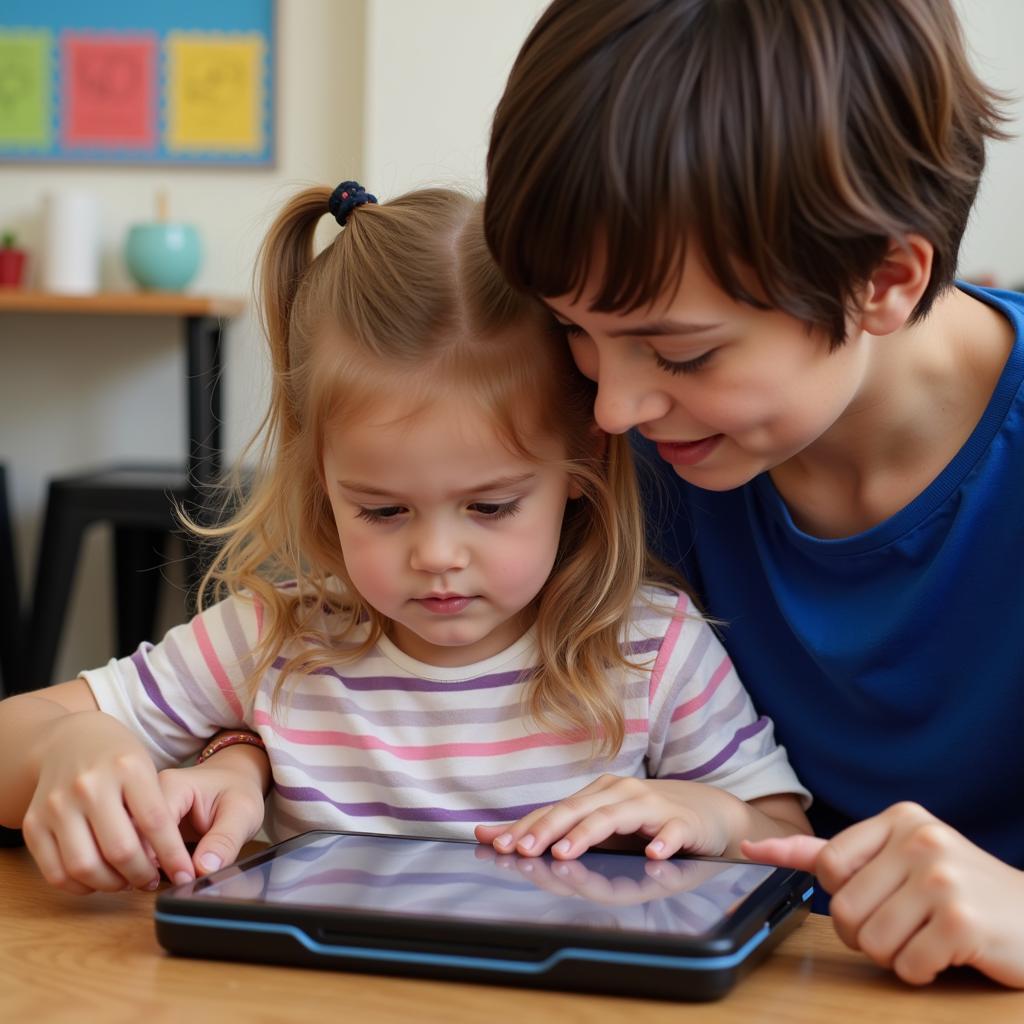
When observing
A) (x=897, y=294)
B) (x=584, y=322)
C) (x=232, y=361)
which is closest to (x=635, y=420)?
(x=584, y=322)

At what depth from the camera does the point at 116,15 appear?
3.19 m

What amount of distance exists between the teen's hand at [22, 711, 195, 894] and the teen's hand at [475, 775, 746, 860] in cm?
18

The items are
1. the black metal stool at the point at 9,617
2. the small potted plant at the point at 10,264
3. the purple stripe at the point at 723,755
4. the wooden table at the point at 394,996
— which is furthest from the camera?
the small potted plant at the point at 10,264

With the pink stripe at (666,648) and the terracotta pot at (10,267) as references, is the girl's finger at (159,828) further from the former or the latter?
the terracotta pot at (10,267)

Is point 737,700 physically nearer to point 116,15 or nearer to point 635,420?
point 635,420

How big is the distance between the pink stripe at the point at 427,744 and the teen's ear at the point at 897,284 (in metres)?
0.33

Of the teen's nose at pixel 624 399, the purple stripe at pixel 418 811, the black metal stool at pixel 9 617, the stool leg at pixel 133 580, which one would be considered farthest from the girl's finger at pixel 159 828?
the stool leg at pixel 133 580

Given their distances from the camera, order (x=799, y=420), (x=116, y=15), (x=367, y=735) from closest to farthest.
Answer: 1. (x=799, y=420)
2. (x=367, y=735)
3. (x=116, y=15)

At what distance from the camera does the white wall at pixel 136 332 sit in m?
3.14

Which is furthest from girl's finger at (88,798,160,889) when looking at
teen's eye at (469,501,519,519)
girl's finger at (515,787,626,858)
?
teen's eye at (469,501,519,519)

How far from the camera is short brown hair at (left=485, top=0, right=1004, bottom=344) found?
738 mm

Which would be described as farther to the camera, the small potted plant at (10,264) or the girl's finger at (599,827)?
the small potted plant at (10,264)

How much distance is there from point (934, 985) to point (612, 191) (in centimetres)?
42

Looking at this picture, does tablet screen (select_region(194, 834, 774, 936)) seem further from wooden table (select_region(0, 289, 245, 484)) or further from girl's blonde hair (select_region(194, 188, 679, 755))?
wooden table (select_region(0, 289, 245, 484))
